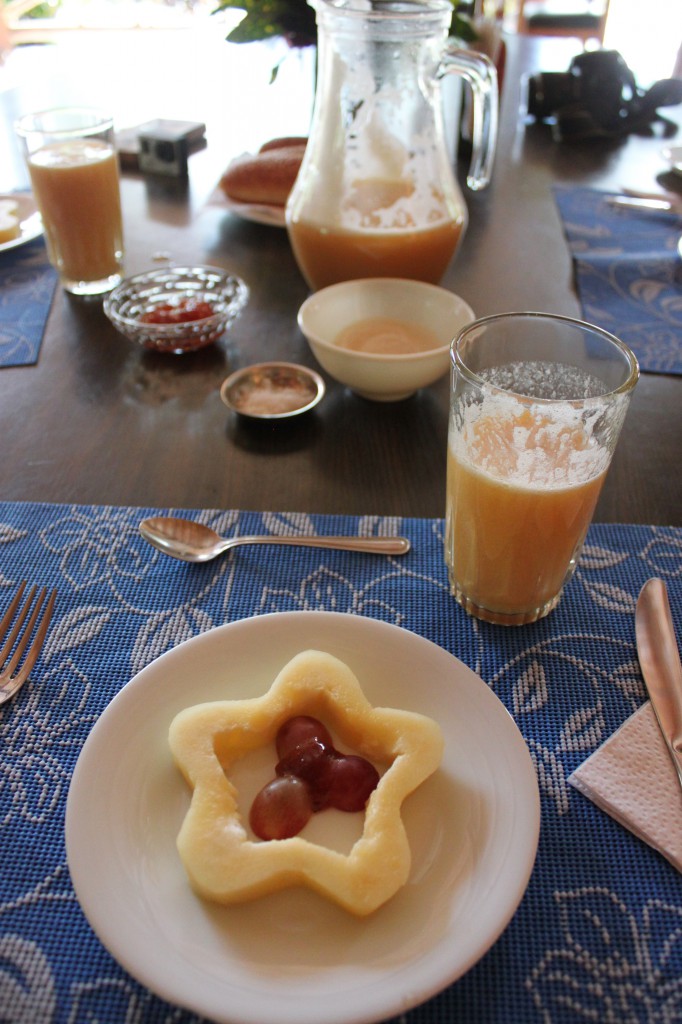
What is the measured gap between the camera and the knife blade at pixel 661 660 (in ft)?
1.69

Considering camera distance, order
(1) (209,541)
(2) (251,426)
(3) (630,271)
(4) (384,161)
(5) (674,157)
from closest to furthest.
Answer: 1. (1) (209,541)
2. (2) (251,426)
3. (4) (384,161)
4. (3) (630,271)
5. (5) (674,157)

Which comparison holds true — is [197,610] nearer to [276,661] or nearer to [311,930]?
[276,661]

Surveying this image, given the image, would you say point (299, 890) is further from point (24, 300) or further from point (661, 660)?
point (24, 300)

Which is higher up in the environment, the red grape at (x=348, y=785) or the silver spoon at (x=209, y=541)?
the red grape at (x=348, y=785)

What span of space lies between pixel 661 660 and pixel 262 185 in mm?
929

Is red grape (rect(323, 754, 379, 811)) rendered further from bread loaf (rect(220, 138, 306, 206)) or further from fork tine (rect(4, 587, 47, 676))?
bread loaf (rect(220, 138, 306, 206))

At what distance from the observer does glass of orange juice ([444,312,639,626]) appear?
Answer: 0.54 m

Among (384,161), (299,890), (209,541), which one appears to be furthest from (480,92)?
(299,890)

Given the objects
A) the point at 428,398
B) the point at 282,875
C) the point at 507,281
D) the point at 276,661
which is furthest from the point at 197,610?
the point at 507,281

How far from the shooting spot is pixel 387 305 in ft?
2.90

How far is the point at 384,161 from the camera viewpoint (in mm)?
928

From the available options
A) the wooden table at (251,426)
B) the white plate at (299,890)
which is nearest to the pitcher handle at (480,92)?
the wooden table at (251,426)

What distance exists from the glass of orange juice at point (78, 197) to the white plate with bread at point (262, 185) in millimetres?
210

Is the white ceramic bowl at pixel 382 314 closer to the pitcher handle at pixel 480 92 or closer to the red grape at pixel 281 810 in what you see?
the pitcher handle at pixel 480 92
